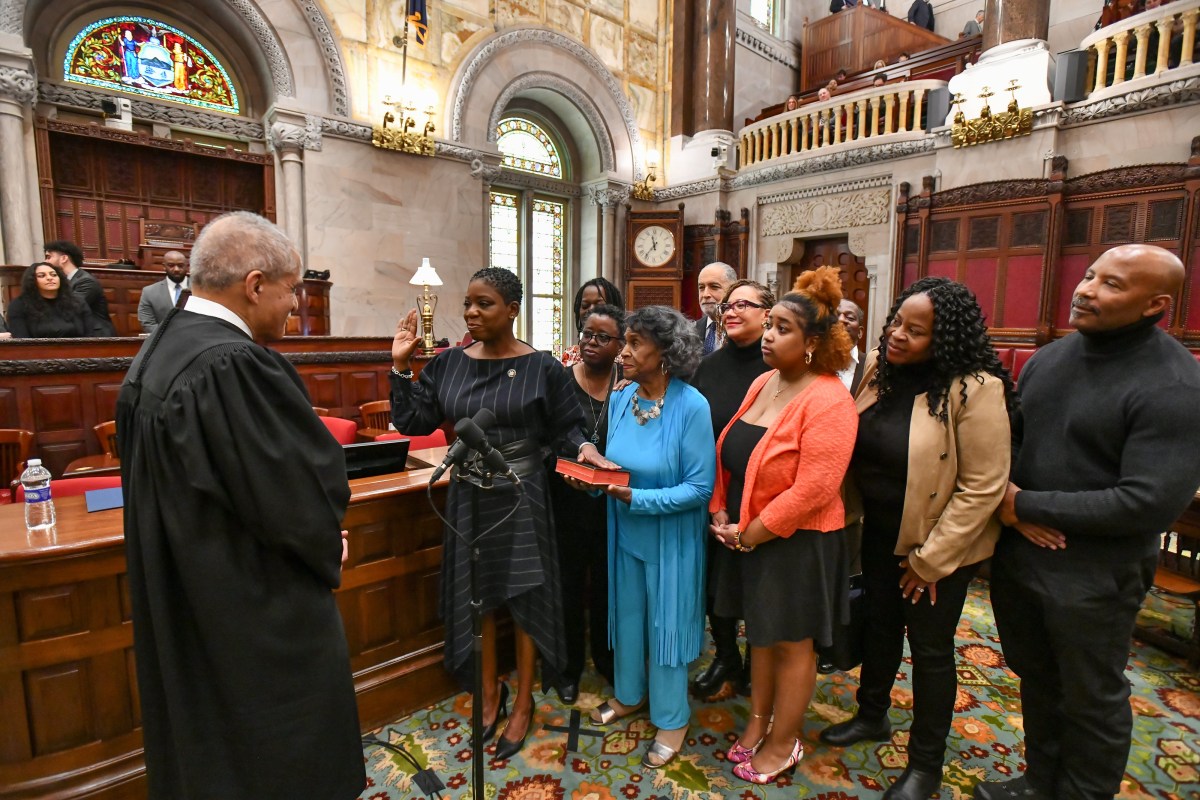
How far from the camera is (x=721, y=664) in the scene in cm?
270

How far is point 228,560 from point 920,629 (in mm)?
2032

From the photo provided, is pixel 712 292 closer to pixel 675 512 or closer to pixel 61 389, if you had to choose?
pixel 675 512

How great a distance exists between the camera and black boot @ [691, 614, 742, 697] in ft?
8.68

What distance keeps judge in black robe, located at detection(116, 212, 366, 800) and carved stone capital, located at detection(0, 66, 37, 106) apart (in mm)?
7347

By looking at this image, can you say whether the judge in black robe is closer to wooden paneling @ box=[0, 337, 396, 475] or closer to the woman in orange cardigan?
the woman in orange cardigan

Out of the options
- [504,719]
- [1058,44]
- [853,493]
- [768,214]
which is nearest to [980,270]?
[768,214]

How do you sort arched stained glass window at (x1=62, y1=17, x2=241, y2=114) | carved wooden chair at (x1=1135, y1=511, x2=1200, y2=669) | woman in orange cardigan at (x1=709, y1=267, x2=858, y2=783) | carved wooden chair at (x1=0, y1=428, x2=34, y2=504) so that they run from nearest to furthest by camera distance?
woman in orange cardigan at (x1=709, y1=267, x2=858, y2=783) → carved wooden chair at (x1=1135, y1=511, x2=1200, y2=669) → carved wooden chair at (x1=0, y1=428, x2=34, y2=504) → arched stained glass window at (x1=62, y1=17, x2=241, y2=114)

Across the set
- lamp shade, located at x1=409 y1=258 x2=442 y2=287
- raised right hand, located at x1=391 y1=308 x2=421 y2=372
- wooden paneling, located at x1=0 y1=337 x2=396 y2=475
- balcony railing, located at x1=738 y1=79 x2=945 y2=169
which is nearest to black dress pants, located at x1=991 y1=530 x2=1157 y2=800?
raised right hand, located at x1=391 y1=308 x2=421 y2=372

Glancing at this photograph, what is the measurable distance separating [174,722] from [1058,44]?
550 inches

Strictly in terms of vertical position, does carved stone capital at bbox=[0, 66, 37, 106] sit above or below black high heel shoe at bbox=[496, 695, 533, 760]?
above

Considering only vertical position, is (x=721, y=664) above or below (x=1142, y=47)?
below

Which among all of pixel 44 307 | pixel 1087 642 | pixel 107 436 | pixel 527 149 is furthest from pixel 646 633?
pixel 527 149

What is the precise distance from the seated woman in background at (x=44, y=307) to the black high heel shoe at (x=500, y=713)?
492cm

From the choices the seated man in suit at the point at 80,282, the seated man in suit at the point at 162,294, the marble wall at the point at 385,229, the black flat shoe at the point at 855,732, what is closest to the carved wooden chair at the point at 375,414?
the seated man in suit at the point at 162,294
